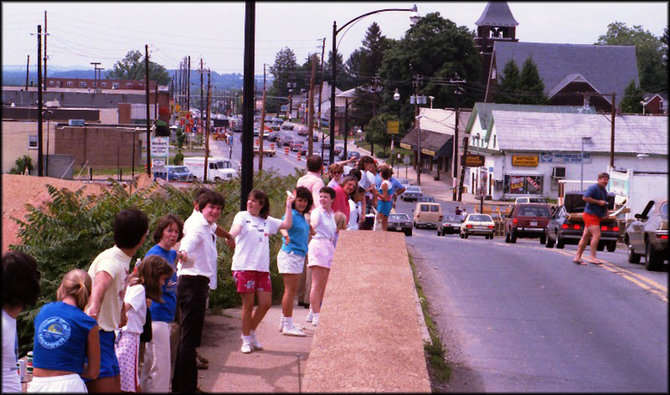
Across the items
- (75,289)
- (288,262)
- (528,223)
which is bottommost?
(528,223)

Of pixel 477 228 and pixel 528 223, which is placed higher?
pixel 528 223

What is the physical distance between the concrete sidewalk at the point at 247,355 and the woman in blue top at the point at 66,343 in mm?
1760

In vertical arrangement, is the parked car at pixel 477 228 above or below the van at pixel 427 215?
above

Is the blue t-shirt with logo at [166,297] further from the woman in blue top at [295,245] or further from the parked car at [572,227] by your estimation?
the parked car at [572,227]

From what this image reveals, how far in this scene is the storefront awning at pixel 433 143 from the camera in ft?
266

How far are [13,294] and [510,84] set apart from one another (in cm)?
8581

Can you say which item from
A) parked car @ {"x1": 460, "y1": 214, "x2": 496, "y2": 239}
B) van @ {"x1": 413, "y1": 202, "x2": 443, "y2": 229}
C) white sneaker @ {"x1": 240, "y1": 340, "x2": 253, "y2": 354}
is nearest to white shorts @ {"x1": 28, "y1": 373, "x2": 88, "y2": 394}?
white sneaker @ {"x1": 240, "y1": 340, "x2": 253, "y2": 354}

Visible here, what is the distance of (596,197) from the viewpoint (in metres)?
15.2

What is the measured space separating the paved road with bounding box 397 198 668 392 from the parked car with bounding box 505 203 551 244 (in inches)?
589

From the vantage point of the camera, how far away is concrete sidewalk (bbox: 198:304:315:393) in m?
8.34

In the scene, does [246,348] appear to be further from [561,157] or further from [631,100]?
[631,100]

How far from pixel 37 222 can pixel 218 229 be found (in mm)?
4488

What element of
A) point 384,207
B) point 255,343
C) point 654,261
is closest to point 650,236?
point 654,261

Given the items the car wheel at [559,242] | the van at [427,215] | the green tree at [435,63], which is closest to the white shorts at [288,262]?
the car wheel at [559,242]
